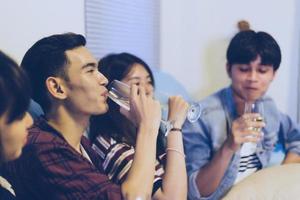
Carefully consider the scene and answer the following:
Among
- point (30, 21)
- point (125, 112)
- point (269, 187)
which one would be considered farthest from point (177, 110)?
point (30, 21)

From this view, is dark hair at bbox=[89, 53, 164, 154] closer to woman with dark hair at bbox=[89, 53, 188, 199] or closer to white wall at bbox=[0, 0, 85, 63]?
woman with dark hair at bbox=[89, 53, 188, 199]

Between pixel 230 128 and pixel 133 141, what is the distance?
1.38 ft

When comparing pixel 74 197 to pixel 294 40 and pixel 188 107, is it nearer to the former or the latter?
pixel 188 107

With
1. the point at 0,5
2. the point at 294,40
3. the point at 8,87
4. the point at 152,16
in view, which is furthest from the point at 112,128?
the point at 294,40

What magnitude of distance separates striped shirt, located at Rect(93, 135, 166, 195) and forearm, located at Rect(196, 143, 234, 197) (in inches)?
9.2

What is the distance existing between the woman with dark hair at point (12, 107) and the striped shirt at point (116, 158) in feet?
1.51

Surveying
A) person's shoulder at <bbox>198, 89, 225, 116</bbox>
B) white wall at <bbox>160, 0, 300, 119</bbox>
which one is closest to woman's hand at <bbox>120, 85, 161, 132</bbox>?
person's shoulder at <bbox>198, 89, 225, 116</bbox>

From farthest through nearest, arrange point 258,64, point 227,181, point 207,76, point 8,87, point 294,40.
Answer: point 207,76
point 294,40
point 258,64
point 227,181
point 8,87

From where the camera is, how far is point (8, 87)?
654mm

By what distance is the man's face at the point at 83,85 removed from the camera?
1045mm

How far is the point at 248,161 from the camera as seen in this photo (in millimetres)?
1560

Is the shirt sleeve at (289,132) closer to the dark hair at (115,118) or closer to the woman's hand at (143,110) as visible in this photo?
the dark hair at (115,118)

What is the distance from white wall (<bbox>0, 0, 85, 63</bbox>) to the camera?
1236mm

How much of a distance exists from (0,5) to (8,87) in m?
0.66
